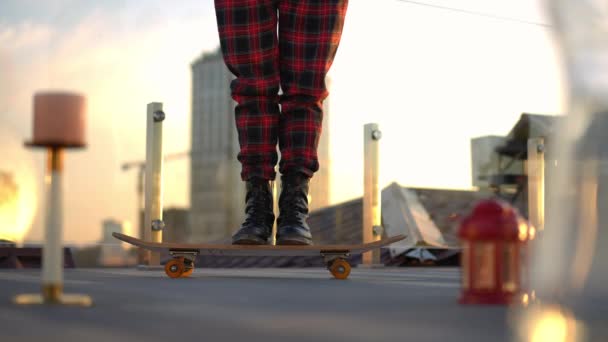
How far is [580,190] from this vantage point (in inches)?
33.5

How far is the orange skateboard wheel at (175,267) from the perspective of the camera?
Answer: 213 centimetres

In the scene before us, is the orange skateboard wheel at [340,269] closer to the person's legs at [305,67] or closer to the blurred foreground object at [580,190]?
the person's legs at [305,67]

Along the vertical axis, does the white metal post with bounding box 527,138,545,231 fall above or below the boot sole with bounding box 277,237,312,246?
above

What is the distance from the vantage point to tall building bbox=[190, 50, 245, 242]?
419 centimetres

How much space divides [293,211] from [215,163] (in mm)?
2371

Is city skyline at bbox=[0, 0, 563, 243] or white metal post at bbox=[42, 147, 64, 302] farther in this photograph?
city skyline at bbox=[0, 0, 563, 243]

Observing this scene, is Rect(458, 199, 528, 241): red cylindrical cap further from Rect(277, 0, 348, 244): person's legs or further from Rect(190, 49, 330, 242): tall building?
Rect(190, 49, 330, 242): tall building

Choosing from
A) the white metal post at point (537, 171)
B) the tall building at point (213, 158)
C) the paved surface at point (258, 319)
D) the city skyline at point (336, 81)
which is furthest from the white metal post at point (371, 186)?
the paved surface at point (258, 319)

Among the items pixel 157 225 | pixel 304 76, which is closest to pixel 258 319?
pixel 304 76

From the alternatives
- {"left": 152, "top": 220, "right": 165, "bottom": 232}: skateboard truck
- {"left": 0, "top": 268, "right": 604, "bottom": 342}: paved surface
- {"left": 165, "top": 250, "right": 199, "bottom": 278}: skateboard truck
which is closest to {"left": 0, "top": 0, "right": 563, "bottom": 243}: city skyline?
{"left": 152, "top": 220, "right": 165, "bottom": 232}: skateboard truck

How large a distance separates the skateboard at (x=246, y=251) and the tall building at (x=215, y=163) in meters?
1.95

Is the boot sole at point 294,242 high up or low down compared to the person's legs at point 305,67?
down

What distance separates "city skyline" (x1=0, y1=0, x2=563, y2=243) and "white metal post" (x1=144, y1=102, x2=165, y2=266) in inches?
4.3

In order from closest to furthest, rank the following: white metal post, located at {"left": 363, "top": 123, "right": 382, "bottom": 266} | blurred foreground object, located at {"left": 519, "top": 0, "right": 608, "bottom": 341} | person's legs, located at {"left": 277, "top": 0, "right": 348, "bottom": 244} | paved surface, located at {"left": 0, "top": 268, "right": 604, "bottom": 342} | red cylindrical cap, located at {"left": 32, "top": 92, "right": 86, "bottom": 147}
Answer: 1. paved surface, located at {"left": 0, "top": 268, "right": 604, "bottom": 342}
2. blurred foreground object, located at {"left": 519, "top": 0, "right": 608, "bottom": 341}
3. red cylindrical cap, located at {"left": 32, "top": 92, "right": 86, "bottom": 147}
4. person's legs, located at {"left": 277, "top": 0, "right": 348, "bottom": 244}
5. white metal post, located at {"left": 363, "top": 123, "right": 382, "bottom": 266}
